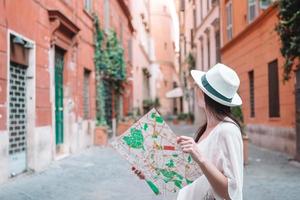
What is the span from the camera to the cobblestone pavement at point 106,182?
7.20m

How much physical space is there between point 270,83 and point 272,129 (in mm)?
1327

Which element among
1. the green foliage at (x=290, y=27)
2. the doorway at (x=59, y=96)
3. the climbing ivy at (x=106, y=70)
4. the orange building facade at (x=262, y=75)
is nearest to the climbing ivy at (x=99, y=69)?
the climbing ivy at (x=106, y=70)

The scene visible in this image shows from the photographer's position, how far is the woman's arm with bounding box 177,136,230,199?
6.81 feet

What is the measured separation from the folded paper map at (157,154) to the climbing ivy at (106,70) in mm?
14179

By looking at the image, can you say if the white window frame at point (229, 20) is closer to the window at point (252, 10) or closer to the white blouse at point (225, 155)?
the window at point (252, 10)

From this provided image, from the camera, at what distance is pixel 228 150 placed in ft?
6.96

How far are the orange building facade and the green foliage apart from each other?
1.16 meters

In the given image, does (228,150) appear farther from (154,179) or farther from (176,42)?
(176,42)

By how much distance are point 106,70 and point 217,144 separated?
52.0 feet

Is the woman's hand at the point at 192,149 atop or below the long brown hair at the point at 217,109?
below

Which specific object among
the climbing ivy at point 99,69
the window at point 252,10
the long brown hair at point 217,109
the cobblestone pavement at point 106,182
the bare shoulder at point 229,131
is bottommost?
the cobblestone pavement at point 106,182

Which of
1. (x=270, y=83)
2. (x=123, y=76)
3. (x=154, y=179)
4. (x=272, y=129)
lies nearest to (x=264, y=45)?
(x=270, y=83)

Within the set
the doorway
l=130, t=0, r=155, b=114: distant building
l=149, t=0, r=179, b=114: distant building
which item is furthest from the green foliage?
l=149, t=0, r=179, b=114: distant building

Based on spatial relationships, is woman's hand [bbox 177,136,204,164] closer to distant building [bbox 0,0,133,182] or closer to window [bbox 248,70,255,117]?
distant building [bbox 0,0,133,182]
